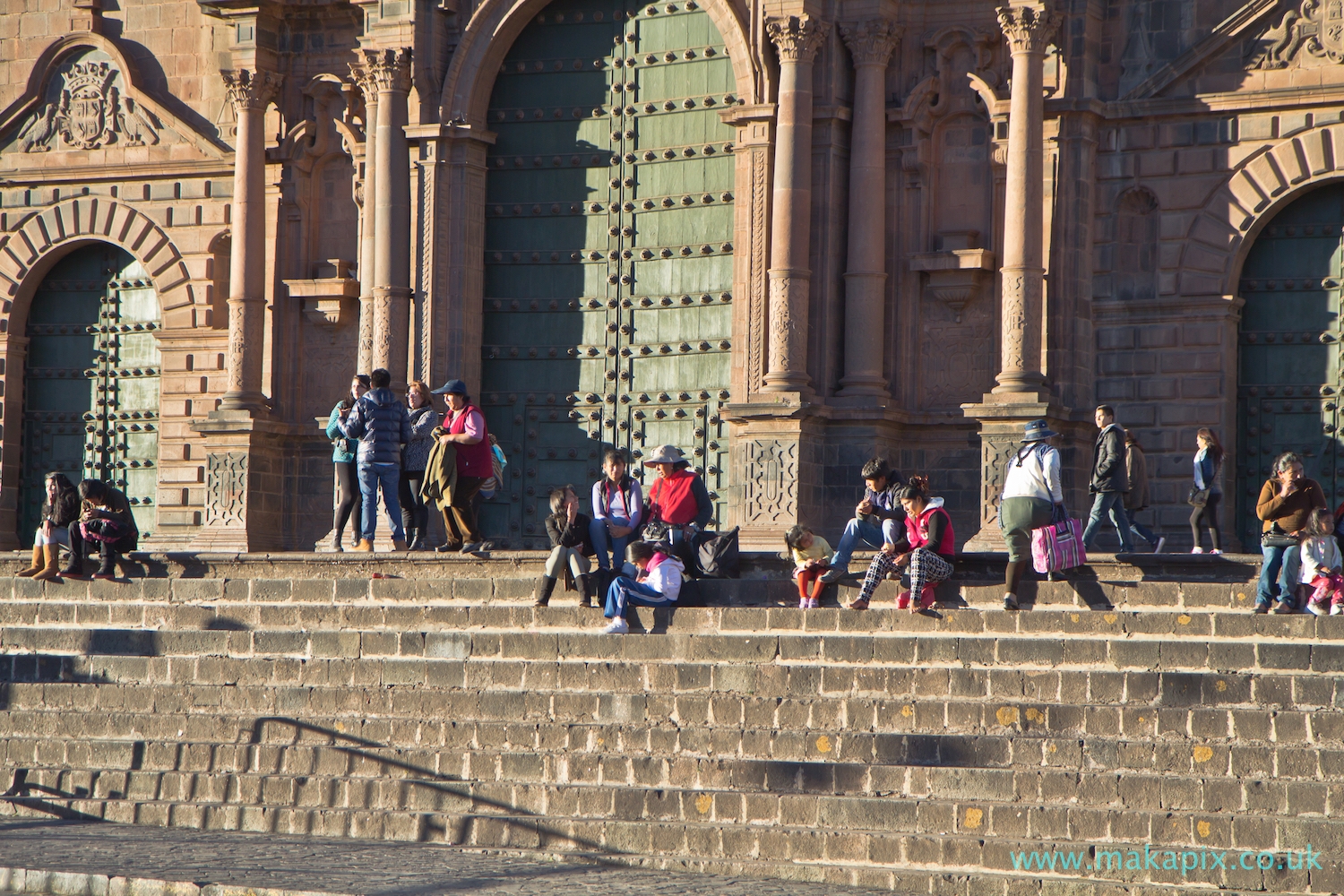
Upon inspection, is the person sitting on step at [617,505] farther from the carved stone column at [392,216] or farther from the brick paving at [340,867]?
the carved stone column at [392,216]

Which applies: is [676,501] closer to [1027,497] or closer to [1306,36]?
[1027,497]

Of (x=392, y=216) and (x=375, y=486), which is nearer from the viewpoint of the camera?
(x=375, y=486)

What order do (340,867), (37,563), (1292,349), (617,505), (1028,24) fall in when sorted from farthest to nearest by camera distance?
(1292,349), (1028,24), (37,563), (617,505), (340,867)

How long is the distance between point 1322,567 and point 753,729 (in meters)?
4.06

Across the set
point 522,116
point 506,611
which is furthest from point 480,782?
point 522,116

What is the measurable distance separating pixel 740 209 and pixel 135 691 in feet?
27.2

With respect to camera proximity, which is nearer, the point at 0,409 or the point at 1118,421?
the point at 1118,421

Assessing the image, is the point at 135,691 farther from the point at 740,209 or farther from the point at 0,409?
the point at 0,409

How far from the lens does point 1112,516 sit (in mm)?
18094

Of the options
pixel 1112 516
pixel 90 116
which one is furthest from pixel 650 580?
pixel 90 116

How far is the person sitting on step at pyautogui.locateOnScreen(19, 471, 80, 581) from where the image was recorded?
17.5 metres

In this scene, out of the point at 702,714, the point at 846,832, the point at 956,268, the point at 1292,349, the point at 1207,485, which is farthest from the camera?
the point at 956,268

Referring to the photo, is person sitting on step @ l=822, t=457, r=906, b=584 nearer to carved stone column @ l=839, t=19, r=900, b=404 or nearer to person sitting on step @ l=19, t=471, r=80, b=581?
carved stone column @ l=839, t=19, r=900, b=404

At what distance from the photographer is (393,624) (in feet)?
50.6
